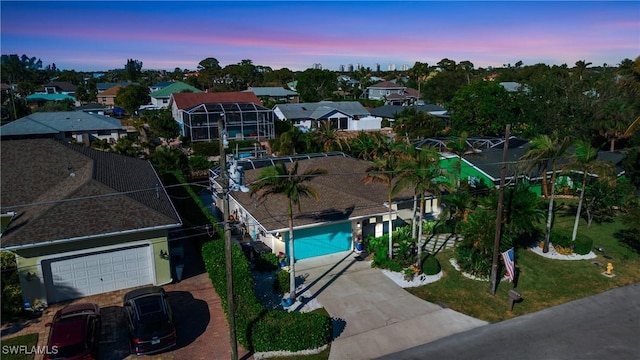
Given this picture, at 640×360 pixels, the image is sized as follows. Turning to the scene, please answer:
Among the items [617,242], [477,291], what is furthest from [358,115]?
[477,291]

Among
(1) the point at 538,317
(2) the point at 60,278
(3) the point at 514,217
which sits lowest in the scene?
(1) the point at 538,317

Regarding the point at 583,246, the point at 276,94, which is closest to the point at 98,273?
the point at 583,246

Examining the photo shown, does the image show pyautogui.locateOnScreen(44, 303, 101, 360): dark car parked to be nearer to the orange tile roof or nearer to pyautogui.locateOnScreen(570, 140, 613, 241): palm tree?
pyautogui.locateOnScreen(570, 140, 613, 241): palm tree

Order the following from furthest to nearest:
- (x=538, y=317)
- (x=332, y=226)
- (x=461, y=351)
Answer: (x=332, y=226) → (x=538, y=317) → (x=461, y=351)

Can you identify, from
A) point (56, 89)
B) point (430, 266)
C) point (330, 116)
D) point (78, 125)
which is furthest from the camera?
point (56, 89)

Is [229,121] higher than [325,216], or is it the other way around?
[229,121]

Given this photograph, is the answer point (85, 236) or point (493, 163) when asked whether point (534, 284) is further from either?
point (85, 236)

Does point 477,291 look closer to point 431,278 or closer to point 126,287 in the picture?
point 431,278
